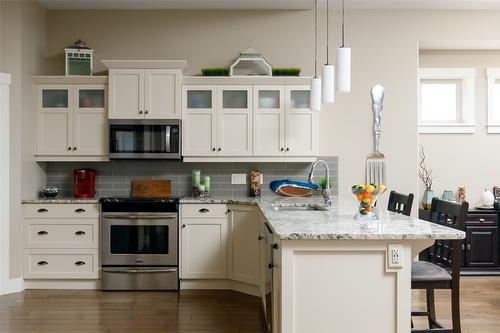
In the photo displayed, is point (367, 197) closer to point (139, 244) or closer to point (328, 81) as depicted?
point (328, 81)

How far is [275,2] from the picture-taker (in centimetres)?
512

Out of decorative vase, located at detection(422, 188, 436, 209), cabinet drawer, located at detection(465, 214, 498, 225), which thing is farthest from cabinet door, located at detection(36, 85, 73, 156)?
cabinet drawer, located at detection(465, 214, 498, 225)

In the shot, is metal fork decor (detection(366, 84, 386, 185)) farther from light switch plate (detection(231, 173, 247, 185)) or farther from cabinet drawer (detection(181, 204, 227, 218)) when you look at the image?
cabinet drawer (detection(181, 204, 227, 218))

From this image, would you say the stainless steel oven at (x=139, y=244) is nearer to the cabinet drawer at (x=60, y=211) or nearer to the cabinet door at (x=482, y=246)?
the cabinet drawer at (x=60, y=211)

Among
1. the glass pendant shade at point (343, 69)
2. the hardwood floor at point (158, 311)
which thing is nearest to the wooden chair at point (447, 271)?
the hardwood floor at point (158, 311)

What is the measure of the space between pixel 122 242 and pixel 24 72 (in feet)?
6.30

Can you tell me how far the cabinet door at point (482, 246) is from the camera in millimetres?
5246

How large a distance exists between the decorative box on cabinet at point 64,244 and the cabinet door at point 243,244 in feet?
4.35

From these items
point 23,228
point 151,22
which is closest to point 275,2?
point 151,22

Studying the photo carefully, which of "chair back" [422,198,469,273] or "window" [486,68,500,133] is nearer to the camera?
"chair back" [422,198,469,273]

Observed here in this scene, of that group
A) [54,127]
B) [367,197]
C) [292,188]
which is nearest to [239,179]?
[292,188]

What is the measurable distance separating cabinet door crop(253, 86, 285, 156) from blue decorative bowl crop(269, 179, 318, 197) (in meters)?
0.42

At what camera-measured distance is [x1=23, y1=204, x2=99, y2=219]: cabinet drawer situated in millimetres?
4750

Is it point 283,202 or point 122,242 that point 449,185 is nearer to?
point 283,202
